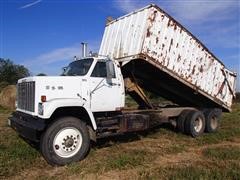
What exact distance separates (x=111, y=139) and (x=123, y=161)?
9.50 feet

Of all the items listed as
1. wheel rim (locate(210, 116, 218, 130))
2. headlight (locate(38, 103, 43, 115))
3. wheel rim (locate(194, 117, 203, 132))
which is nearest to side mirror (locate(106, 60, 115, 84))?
headlight (locate(38, 103, 43, 115))

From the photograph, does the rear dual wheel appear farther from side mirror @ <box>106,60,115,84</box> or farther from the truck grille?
the truck grille

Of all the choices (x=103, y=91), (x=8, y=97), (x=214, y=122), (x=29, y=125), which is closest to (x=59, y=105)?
(x=29, y=125)

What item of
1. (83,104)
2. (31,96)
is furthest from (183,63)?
(31,96)

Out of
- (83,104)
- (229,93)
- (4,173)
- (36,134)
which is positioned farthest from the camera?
(229,93)

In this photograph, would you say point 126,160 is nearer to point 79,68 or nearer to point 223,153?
point 223,153

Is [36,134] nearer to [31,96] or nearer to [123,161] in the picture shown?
[31,96]

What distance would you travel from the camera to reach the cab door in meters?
8.52

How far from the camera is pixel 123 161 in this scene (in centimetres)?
753

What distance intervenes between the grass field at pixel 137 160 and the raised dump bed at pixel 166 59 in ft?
5.97

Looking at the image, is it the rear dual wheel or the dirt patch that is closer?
the rear dual wheel

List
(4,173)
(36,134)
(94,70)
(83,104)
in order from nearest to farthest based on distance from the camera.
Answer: (4,173)
(36,134)
(83,104)
(94,70)

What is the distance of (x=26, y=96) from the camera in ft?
27.1

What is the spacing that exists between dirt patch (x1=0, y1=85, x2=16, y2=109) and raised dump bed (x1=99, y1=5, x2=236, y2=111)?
10462mm
